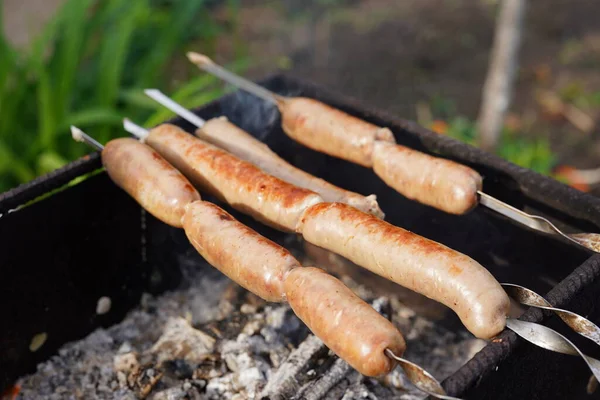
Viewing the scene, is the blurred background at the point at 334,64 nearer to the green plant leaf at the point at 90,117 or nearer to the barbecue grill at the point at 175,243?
the green plant leaf at the point at 90,117

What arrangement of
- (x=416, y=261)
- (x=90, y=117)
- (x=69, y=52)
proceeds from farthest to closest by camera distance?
(x=69, y=52), (x=90, y=117), (x=416, y=261)

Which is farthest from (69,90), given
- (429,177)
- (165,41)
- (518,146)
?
(518,146)

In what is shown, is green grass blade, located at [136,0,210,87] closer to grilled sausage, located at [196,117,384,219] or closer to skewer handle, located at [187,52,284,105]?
skewer handle, located at [187,52,284,105]

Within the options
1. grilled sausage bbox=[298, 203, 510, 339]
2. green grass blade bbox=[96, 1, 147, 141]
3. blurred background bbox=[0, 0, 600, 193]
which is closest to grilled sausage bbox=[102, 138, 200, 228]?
grilled sausage bbox=[298, 203, 510, 339]

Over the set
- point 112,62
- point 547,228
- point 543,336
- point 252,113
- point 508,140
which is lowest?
point 508,140

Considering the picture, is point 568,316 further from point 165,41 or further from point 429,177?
point 165,41

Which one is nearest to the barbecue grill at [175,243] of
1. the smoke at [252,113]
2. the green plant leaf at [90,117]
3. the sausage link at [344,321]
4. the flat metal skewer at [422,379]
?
the smoke at [252,113]
